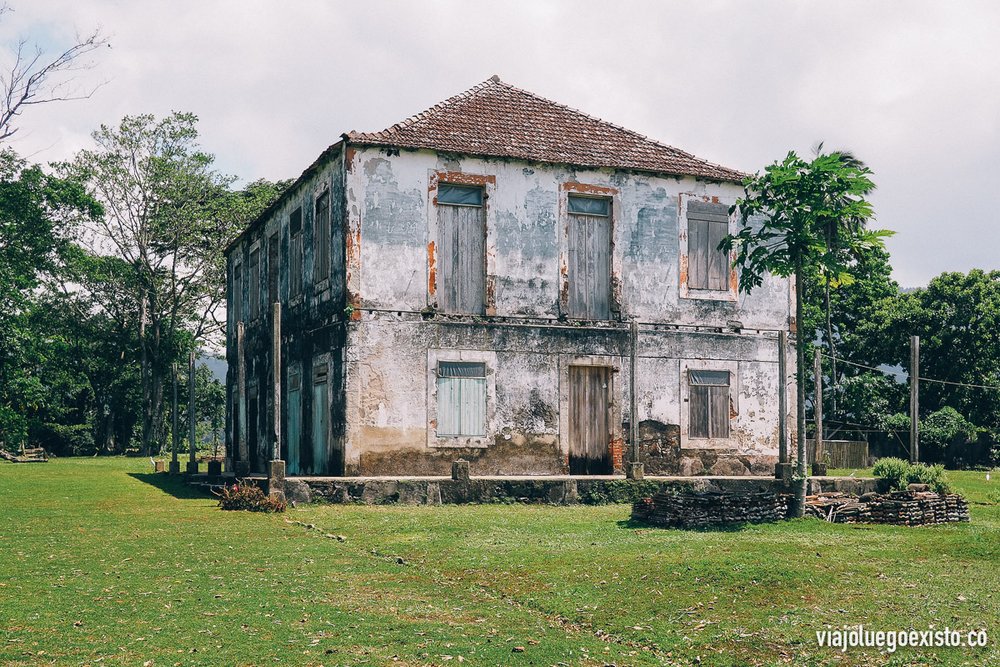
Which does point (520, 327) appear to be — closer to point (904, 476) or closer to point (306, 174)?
point (306, 174)

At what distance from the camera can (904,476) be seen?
755 inches

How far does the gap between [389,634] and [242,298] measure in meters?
23.3

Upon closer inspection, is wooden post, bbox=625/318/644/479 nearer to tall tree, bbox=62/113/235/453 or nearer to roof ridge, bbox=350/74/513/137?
roof ridge, bbox=350/74/513/137

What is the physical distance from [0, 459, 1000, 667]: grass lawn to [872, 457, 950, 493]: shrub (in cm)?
323

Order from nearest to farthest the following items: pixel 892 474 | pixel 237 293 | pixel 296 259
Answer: pixel 892 474 < pixel 296 259 < pixel 237 293

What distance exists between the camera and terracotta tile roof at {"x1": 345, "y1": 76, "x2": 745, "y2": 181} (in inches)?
849

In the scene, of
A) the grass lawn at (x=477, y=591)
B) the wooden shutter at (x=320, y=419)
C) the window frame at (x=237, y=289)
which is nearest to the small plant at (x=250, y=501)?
the grass lawn at (x=477, y=591)

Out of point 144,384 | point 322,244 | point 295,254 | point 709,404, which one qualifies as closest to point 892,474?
point 709,404

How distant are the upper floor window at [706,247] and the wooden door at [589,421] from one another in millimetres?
2951

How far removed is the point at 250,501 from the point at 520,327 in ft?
21.5

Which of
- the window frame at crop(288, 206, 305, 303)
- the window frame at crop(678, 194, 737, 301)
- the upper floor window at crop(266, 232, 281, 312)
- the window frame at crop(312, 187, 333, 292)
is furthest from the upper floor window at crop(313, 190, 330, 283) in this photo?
the window frame at crop(678, 194, 737, 301)

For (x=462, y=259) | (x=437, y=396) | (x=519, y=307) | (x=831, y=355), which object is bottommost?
(x=437, y=396)

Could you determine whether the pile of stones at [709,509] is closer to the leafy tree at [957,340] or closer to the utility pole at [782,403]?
the utility pole at [782,403]

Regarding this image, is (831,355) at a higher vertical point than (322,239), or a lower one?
lower
